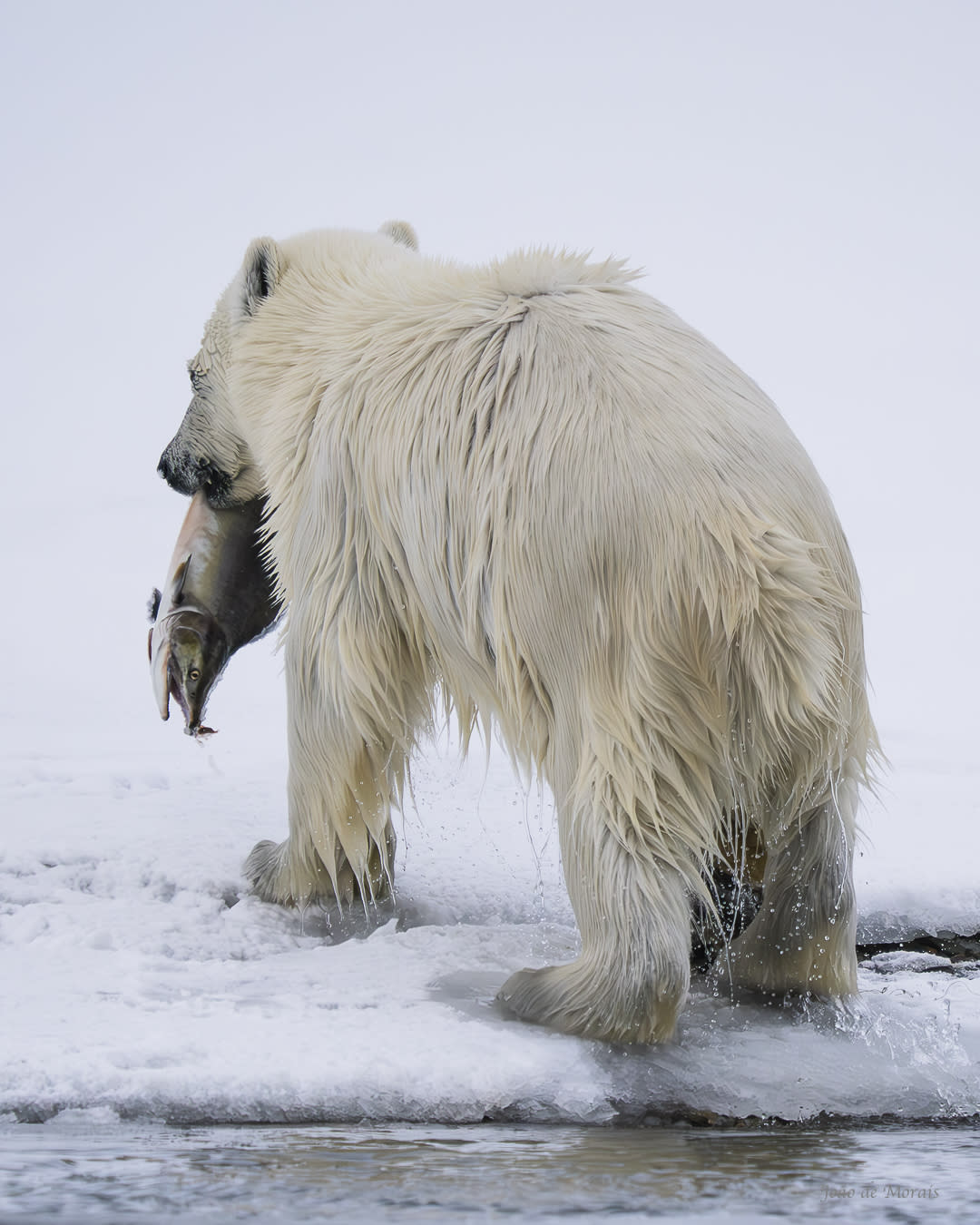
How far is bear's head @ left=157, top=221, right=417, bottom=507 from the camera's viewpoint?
13.8 feet

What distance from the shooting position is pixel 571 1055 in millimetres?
2605

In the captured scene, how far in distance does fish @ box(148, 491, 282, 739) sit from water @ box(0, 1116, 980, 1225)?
218cm

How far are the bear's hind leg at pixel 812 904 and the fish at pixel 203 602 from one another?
192cm

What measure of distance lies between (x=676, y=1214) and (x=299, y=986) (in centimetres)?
148

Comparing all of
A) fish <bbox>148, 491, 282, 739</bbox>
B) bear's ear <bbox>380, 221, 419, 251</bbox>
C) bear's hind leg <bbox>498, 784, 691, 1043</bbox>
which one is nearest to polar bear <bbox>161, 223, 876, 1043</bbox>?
bear's hind leg <bbox>498, 784, 691, 1043</bbox>

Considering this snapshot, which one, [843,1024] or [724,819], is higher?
[724,819]

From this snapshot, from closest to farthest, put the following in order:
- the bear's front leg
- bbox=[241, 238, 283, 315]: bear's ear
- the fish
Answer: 1. the bear's front leg
2. bbox=[241, 238, 283, 315]: bear's ear
3. the fish

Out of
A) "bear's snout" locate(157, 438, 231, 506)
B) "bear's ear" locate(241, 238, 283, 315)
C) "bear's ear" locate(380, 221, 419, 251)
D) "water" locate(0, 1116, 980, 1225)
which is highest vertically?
"bear's ear" locate(380, 221, 419, 251)

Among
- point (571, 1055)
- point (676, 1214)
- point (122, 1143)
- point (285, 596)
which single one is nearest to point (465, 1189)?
point (676, 1214)

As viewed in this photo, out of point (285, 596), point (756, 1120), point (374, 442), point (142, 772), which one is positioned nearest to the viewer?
point (756, 1120)

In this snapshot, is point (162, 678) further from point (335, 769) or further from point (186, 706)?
point (335, 769)

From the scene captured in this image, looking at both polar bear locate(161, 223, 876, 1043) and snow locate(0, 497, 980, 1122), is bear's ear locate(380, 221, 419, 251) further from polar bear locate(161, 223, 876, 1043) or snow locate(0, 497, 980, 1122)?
snow locate(0, 497, 980, 1122)

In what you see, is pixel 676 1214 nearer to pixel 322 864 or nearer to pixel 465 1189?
pixel 465 1189

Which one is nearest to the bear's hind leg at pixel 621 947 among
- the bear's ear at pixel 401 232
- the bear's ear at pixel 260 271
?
the bear's ear at pixel 260 271
